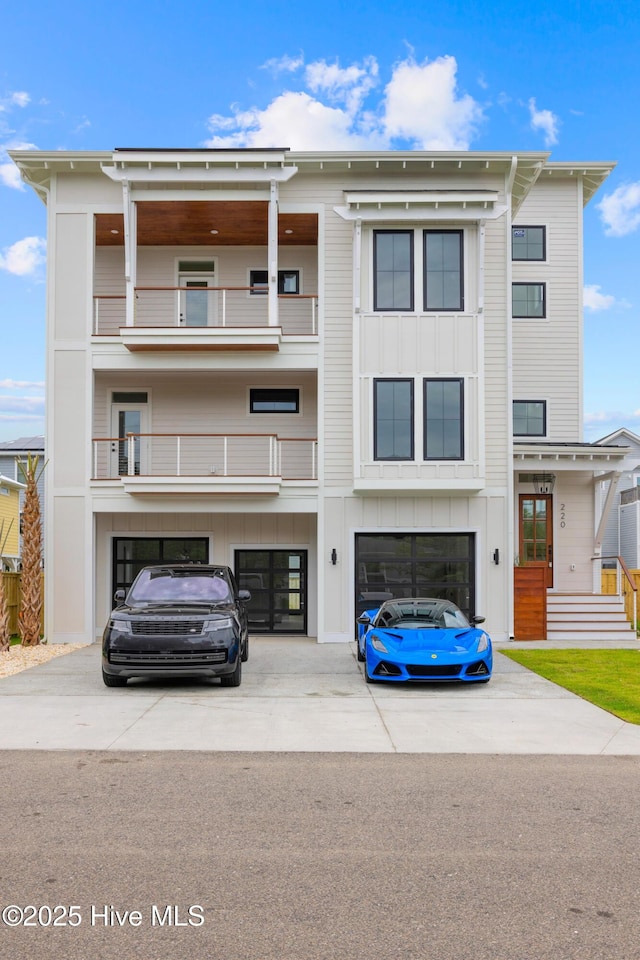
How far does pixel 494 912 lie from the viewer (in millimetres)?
4203

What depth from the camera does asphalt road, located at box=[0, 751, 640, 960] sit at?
3.91 m

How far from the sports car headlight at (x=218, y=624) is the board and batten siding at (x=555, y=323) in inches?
479

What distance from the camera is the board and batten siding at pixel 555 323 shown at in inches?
825

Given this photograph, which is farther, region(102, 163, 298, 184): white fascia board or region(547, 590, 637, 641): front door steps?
region(547, 590, 637, 641): front door steps

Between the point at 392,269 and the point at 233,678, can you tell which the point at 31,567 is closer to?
the point at 233,678

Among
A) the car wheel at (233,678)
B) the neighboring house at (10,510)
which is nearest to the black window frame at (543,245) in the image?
the car wheel at (233,678)

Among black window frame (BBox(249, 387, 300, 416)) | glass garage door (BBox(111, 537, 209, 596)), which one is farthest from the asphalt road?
black window frame (BBox(249, 387, 300, 416))

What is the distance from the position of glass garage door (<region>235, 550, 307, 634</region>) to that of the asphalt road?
11711mm

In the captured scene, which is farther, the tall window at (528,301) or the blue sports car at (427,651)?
the tall window at (528,301)

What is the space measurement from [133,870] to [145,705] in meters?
5.69

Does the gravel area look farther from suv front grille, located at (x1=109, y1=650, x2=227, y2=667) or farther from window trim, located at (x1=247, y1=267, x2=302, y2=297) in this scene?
window trim, located at (x1=247, y1=267, x2=302, y2=297)

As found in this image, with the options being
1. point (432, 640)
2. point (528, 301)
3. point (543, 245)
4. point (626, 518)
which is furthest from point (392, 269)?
point (626, 518)

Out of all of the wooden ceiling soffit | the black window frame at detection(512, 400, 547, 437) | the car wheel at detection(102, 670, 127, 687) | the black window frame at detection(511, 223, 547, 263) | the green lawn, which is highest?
the black window frame at detection(511, 223, 547, 263)

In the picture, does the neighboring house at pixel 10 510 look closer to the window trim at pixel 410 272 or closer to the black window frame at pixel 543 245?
the window trim at pixel 410 272
